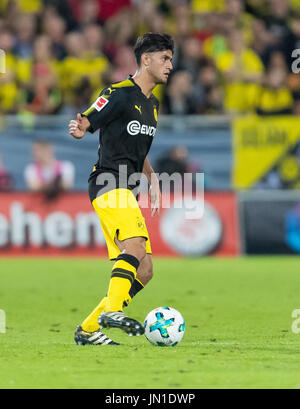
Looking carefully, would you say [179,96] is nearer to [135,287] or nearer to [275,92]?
[275,92]

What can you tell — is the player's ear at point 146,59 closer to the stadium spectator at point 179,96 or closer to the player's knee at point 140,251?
the player's knee at point 140,251

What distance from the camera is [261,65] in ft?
53.4

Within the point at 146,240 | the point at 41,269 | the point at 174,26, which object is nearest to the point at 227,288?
the point at 41,269

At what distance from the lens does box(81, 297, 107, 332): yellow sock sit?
6891 mm

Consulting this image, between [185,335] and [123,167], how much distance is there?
5.10 ft

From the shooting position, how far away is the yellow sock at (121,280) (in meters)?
6.70

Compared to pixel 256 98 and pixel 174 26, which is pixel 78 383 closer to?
pixel 256 98

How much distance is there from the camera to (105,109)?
685 centimetres

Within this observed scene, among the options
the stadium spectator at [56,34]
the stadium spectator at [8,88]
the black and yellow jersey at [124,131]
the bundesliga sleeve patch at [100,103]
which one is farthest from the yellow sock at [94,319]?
the stadium spectator at [56,34]

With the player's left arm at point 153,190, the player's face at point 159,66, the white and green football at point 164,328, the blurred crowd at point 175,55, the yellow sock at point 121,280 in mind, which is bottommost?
the white and green football at point 164,328

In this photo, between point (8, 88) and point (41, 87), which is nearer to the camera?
point (41, 87)

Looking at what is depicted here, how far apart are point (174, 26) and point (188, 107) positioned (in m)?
2.31

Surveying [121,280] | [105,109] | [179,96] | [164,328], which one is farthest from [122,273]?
[179,96]

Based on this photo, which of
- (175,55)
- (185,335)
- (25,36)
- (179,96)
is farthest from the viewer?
(25,36)
